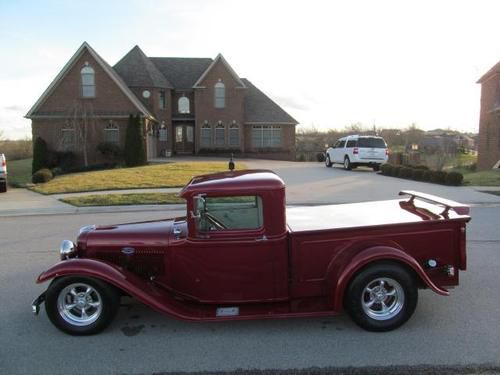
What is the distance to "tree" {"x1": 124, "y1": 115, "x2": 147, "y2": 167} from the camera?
30031 mm

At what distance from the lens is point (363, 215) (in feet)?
16.6

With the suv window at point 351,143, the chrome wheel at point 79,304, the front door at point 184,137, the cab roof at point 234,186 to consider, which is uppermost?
the front door at point 184,137

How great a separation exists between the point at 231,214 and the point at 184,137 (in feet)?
127

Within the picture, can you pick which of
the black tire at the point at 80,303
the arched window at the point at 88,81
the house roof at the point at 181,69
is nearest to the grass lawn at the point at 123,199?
the black tire at the point at 80,303

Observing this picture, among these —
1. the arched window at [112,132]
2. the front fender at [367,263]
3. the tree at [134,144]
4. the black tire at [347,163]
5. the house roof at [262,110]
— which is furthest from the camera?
the house roof at [262,110]

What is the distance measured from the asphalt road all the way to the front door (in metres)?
37.3

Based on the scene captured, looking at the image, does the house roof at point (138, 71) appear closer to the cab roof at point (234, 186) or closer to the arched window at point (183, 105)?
the arched window at point (183, 105)

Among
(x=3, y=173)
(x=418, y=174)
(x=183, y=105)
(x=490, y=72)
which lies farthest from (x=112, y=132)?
(x=490, y=72)

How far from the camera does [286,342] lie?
416cm

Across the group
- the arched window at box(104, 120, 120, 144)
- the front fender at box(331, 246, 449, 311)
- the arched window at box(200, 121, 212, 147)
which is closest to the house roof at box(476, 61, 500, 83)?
the arched window at box(200, 121, 212, 147)

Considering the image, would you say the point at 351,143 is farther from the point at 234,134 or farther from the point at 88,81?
the point at 88,81

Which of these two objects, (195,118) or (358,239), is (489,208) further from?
(195,118)

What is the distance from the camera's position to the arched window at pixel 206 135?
41156 mm

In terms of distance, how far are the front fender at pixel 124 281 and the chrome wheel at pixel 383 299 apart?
5.32 ft
